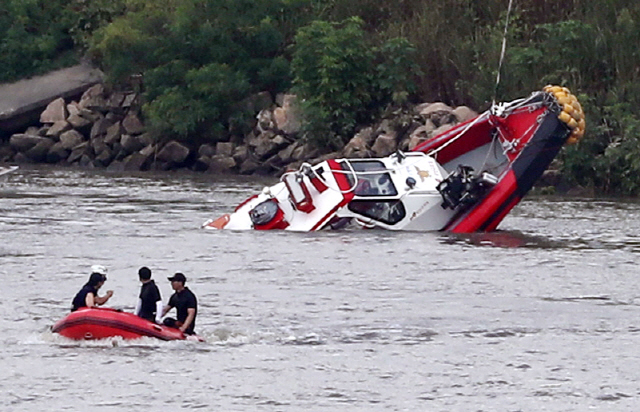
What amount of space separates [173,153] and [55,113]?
240 inches

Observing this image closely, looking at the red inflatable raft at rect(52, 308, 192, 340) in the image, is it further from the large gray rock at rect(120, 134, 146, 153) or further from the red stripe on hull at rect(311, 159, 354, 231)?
the large gray rock at rect(120, 134, 146, 153)

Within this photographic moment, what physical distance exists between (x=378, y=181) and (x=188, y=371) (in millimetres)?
12594

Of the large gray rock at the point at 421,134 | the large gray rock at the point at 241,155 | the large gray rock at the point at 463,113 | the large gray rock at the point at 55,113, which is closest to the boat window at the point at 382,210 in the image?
the large gray rock at the point at 421,134

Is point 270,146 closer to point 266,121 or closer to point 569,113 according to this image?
point 266,121

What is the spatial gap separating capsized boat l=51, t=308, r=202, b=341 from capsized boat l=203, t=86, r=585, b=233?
11.1m

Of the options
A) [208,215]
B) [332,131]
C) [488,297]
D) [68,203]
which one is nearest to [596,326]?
[488,297]

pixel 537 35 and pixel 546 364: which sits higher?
pixel 537 35

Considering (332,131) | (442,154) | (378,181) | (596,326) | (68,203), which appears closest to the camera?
(596,326)

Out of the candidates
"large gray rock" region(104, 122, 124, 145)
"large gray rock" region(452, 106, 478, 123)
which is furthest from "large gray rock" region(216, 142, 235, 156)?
"large gray rock" region(452, 106, 478, 123)

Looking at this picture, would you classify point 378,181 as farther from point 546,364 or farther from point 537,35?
point 537,35

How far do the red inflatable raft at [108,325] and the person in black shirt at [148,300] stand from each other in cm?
38

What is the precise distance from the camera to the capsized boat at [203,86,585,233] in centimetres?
2919

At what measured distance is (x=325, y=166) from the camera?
29.5 meters

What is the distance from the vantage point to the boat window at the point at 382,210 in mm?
29328
